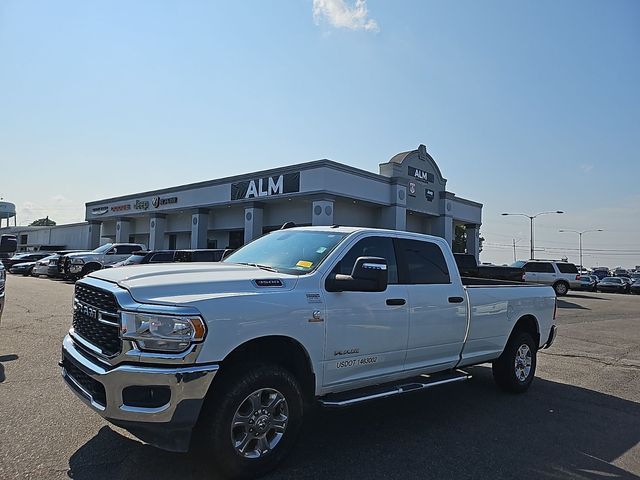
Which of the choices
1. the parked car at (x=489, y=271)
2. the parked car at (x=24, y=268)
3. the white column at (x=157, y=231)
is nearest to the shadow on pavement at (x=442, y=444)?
the parked car at (x=489, y=271)

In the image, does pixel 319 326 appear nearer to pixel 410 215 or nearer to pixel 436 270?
pixel 436 270

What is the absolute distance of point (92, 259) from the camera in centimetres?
2477

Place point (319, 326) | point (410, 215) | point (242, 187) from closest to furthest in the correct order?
point (319, 326), point (242, 187), point (410, 215)

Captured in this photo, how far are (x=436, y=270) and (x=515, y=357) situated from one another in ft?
6.80

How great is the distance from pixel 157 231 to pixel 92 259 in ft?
59.7

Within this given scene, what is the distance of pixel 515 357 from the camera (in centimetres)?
659

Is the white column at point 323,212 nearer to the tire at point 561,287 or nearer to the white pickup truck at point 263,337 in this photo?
the tire at point 561,287

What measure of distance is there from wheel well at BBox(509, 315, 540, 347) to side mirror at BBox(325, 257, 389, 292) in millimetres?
3440

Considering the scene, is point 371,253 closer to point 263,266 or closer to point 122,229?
point 263,266

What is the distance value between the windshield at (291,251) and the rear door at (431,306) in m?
0.90

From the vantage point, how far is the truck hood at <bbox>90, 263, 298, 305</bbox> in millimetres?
3504

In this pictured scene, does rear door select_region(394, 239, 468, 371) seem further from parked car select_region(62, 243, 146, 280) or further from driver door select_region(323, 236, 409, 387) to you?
parked car select_region(62, 243, 146, 280)

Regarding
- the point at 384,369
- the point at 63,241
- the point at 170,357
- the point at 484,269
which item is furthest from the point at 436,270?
the point at 63,241

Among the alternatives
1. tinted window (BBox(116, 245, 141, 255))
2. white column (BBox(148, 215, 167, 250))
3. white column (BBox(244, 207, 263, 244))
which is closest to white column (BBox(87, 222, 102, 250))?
white column (BBox(148, 215, 167, 250))
